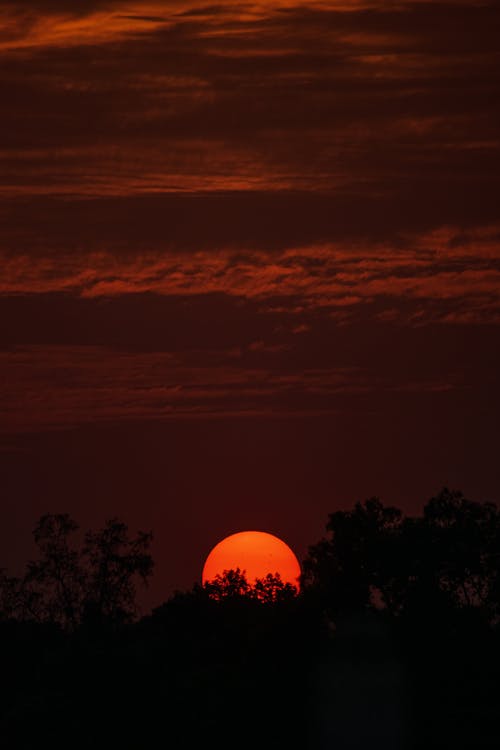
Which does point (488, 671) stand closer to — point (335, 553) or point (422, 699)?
point (422, 699)

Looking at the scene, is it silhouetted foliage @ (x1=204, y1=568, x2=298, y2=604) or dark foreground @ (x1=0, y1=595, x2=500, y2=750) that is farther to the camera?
silhouetted foliage @ (x1=204, y1=568, x2=298, y2=604)

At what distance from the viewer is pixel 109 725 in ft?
209

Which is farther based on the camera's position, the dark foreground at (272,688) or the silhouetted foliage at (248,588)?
the silhouetted foliage at (248,588)

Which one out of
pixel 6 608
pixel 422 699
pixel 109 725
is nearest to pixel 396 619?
pixel 422 699

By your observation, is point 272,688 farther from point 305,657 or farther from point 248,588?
point 248,588

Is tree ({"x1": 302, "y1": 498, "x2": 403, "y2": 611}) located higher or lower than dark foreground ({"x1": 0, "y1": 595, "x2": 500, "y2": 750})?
higher

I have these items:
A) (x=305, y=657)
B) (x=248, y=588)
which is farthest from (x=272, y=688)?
(x=248, y=588)

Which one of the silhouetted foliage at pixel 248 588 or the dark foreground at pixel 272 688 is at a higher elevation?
the silhouetted foliage at pixel 248 588

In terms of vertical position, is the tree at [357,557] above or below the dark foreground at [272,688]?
above

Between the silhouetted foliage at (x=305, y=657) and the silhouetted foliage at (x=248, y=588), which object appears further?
the silhouetted foliage at (x=248, y=588)

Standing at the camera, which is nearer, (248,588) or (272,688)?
(272,688)

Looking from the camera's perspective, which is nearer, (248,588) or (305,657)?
(305,657)

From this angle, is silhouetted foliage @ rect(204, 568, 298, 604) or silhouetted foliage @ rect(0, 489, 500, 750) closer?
silhouetted foliage @ rect(0, 489, 500, 750)

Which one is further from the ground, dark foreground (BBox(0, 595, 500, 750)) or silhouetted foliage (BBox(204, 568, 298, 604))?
silhouetted foliage (BBox(204, 568, 298, 604))
